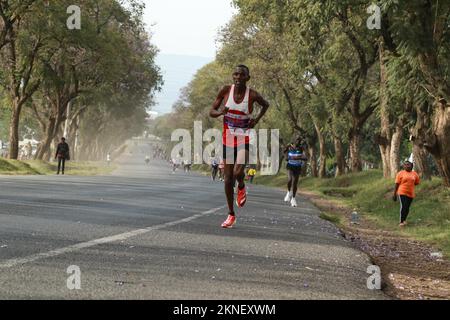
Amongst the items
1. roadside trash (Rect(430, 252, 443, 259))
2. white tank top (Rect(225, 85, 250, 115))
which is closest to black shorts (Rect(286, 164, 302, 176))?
roadside trash (Rect(430, 252, 443, 259))

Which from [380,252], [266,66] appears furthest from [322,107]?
[380,252]

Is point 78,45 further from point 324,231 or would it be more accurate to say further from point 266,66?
point 324,231

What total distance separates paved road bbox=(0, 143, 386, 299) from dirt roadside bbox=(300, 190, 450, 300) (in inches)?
17.5

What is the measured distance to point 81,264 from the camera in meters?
5.70

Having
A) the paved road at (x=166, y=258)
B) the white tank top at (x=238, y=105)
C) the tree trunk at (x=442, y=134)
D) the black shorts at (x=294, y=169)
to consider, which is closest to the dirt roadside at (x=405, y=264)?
the paved road at (x=166, y=258)

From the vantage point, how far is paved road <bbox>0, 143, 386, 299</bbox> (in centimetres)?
493

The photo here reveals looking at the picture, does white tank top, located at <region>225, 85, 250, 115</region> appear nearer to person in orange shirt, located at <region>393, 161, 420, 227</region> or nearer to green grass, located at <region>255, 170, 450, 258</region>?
green grass, located at <region>255, 170, 450, 258</region>

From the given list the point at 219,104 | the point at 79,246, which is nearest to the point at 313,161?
the point at 219,104

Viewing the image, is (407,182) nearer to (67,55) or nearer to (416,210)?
(416,210)

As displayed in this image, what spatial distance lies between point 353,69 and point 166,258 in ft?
103

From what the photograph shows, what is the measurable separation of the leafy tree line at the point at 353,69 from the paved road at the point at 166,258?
547cm

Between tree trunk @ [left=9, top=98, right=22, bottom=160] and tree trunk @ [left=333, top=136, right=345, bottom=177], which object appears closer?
tree trunk @ [left=9, top=98, right=22, bottom=160]

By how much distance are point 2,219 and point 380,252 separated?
6.06m

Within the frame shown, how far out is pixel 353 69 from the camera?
36.5m
